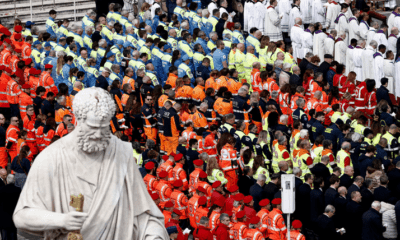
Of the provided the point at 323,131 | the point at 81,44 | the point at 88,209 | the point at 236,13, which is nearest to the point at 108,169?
the point at 88,209

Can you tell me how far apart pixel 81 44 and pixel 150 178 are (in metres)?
11.4

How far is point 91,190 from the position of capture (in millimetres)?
3961

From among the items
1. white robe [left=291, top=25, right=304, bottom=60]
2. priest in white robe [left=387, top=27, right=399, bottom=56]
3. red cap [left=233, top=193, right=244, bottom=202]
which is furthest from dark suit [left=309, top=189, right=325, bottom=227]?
priest in white robe [left=387, top=27, right=399, bottom=56]

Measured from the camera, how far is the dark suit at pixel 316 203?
14203 mm

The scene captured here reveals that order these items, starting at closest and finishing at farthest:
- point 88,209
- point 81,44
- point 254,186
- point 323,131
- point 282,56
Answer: point 88,209, point 254,186, point 323,131, point 282,56, point 81,44

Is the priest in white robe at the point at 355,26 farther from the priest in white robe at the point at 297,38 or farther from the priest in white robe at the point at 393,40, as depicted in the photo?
the priest in white robe at the point at 297,38

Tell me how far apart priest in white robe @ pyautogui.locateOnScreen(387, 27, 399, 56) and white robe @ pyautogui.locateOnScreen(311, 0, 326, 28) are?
271 cm

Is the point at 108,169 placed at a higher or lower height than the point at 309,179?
higher

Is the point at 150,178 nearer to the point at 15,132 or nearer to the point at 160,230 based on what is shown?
the point at 15,132

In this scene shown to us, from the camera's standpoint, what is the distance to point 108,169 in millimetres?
4004

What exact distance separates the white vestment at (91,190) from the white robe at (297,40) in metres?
19.9

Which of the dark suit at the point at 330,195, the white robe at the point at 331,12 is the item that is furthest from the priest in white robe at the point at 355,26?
the dark suit at the point at 330,195

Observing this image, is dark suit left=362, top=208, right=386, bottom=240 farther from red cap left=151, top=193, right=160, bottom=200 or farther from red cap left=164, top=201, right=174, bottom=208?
red cap left=151, top=193, right=160, bottom=200

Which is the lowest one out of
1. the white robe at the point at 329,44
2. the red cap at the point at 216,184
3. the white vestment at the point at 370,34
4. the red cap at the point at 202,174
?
the red cap at the point at 216,184
